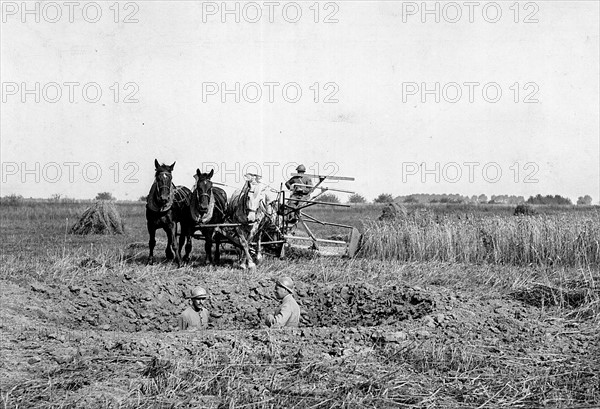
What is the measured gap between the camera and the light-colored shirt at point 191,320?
28.7 ft

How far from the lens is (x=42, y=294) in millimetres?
9664

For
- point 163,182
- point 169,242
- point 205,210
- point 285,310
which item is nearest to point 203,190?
point 205,210

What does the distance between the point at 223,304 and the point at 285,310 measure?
7.37 feet

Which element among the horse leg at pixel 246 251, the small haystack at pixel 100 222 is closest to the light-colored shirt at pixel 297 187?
the horse leg at pixel 246 251

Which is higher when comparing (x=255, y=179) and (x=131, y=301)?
(x=255, y=179)

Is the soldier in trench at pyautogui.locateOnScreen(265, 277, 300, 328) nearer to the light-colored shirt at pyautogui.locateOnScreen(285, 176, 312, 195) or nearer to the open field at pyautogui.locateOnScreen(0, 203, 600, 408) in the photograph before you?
the open field at pyautogui.locateOnScreen(0, 203, 600, 408)

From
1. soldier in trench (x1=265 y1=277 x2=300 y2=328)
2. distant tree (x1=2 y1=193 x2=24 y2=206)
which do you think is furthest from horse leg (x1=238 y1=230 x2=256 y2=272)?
distant tree (x1=2 y1=193 x2=24 y2=206)

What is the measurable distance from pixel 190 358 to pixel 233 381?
0.92m

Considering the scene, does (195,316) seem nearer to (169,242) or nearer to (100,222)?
(169,242)

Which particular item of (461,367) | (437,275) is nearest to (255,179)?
(437,275)

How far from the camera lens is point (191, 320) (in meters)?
8.81

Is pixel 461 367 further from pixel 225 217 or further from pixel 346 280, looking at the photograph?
pixel 225 217

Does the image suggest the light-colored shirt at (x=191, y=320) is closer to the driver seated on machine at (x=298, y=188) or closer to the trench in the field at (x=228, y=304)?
the trench in the field at (x=228, y=304)

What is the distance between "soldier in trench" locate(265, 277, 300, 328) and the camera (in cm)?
860
